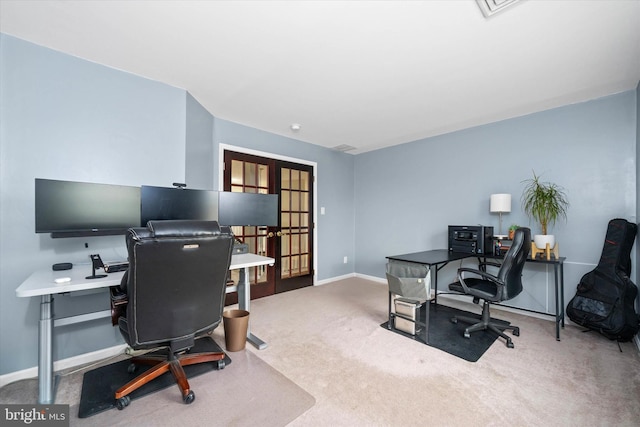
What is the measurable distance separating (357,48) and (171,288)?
7.00 ft

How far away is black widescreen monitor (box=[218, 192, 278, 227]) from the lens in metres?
2.75

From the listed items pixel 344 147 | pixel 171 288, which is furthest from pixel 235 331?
pixel 344 147

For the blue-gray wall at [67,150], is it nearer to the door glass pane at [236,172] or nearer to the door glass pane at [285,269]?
the door glass pane at [236,172]

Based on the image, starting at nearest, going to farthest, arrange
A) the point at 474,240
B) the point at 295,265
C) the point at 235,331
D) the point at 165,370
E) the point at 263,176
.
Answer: the point at 165,370 < the point at 235,331 < the point at 474,240 < the point at 263,176 < the point at 295,265

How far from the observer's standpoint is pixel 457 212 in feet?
12.9

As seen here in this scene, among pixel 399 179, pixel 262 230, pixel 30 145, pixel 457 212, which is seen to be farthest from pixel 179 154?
pixel 457 212

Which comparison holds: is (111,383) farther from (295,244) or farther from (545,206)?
(545,206)

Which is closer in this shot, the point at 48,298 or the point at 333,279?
the point at 48,298

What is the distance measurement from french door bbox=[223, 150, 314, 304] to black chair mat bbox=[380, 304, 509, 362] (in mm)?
1845

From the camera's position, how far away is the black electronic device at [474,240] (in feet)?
10.8

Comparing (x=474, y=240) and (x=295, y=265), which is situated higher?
(x=474, y=240)

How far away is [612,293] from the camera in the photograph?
246 cm

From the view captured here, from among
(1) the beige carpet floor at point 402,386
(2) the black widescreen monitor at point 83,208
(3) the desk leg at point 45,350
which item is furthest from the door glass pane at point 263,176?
(3) the desk leg at point 45,350

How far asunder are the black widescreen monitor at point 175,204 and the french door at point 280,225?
101cm
